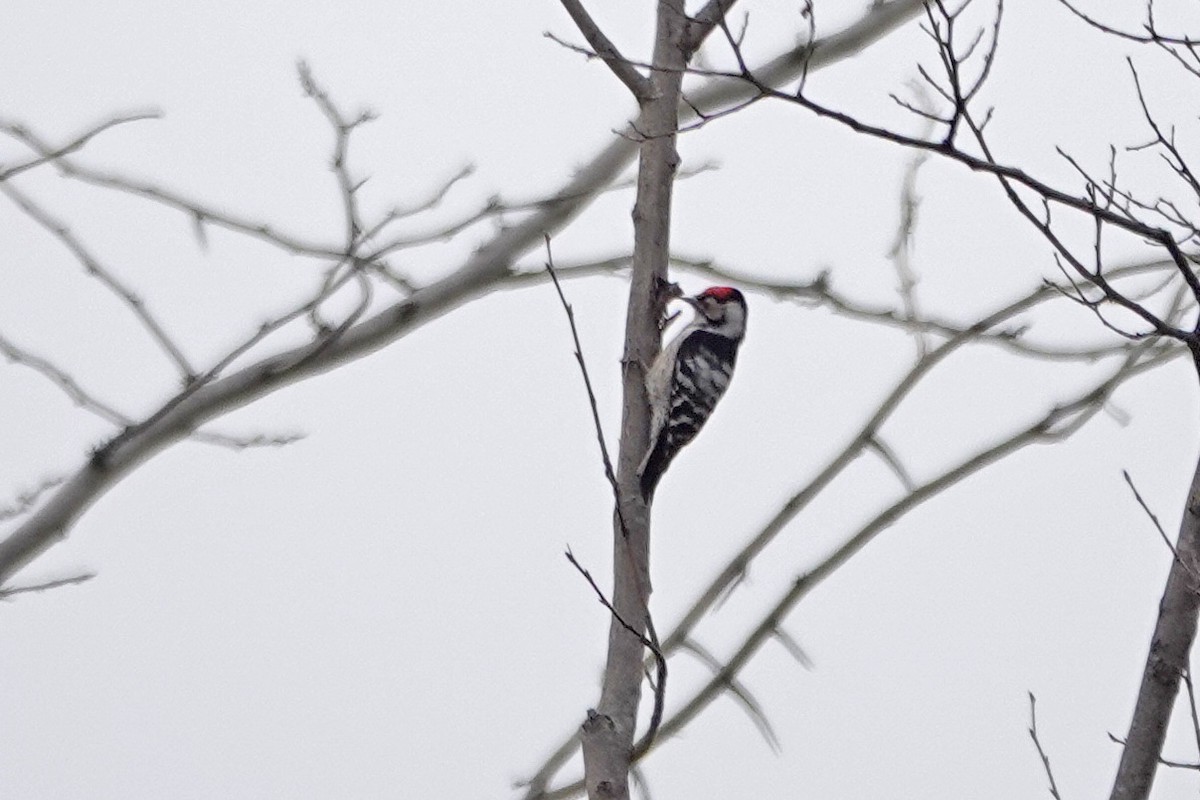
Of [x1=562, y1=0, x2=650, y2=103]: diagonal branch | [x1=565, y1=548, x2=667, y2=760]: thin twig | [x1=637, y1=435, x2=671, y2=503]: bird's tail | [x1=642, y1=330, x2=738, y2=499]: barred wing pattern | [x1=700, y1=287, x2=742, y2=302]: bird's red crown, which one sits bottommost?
[x1=565, y1=548, x2=667, y2=760]: thin twig

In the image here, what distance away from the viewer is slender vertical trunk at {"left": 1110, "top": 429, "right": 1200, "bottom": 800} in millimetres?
2611

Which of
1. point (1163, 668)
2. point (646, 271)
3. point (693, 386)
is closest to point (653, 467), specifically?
point (646, 271)

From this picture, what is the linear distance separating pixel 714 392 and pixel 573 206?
1.31 meters

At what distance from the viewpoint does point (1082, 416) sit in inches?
161

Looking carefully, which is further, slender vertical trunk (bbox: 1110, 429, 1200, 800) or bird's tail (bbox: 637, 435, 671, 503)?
bird's tail (bbox: 637, 435, 671, 503)

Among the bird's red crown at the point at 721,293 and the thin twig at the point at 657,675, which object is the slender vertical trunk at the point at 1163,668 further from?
the bird's red crown at the point at 721,293

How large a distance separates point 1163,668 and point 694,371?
322cm

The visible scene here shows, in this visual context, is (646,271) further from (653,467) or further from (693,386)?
(693,386)

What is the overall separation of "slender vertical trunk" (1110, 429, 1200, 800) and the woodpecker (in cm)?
165

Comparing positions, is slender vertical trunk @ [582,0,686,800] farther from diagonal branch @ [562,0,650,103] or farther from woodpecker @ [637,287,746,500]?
woodpecker @ [637,287,746,500]

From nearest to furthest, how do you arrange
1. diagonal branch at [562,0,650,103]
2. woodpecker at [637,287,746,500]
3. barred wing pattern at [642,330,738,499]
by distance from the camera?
diagonal branch at [562,0,650,103] < woodpecker at [637,287,746,500] < barred wing pattern at [642,330,738,499]

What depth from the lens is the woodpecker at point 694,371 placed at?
489cm

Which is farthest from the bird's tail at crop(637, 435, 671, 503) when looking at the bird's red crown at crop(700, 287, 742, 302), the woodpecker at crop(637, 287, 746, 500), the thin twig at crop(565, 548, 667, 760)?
the bird's red crown at crop(700, 287, 742, 302)

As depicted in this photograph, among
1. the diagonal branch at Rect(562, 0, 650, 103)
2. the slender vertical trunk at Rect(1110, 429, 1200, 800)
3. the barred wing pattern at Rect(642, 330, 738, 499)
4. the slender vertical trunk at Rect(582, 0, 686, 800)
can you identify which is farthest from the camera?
the barred wing pattern at Rect(642, 330, 738, 499)
